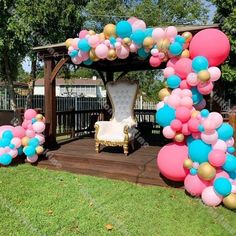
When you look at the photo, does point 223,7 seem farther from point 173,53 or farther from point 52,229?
point 52,229

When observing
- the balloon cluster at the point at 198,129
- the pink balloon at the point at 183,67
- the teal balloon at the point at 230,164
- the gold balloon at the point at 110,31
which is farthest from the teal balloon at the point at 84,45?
the teal balloon at the point at 230,164

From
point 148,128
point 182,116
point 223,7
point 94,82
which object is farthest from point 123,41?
point 94,82

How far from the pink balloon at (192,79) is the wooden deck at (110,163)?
1493mm

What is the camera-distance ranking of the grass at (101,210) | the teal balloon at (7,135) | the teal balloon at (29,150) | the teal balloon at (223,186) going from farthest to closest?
the teal balloon at (29,150) → the teal balloon at (7,135) → the teal balloon at (223,186) → the grass at (101,210)

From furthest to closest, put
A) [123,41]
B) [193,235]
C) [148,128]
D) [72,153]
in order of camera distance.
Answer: [148,128]
[72,153]
[123,41]
[193,235]

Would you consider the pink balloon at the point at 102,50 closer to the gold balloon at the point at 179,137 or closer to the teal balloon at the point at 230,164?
the gold balloon at the point at 179,137

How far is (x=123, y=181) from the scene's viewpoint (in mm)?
4742

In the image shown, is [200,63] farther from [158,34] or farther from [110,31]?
[110,31]

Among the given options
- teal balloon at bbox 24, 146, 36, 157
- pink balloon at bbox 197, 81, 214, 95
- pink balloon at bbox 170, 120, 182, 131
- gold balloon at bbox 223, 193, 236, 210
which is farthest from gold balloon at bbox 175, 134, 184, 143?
teal balloon at bbox 24, 146, 36, 157

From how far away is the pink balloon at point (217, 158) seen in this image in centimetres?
356

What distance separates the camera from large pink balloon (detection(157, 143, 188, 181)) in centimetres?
402

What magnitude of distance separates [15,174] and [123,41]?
2888mm

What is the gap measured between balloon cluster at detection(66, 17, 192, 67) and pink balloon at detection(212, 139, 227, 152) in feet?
4.34

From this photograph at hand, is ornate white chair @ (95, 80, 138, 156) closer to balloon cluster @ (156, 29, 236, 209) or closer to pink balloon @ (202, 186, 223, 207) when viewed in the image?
balloon cluster @ (156, 29, 236, 209)
